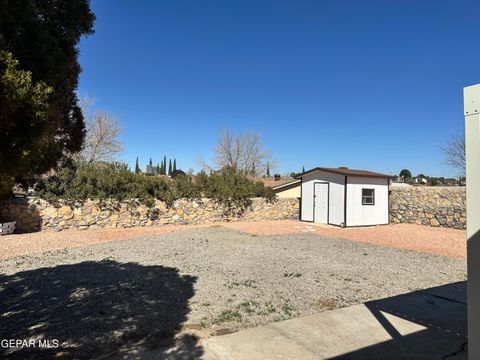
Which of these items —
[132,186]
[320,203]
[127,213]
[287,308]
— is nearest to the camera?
[287,308]

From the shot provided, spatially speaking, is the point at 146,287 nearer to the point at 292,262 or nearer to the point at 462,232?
the point at 292,262

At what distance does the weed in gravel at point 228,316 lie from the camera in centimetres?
413

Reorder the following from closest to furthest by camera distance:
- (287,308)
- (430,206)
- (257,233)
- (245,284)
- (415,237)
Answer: (287,308) → (245,284) → (415,237) → (257,233) → (430,206)

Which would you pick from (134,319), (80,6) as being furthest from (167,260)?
(80,6)

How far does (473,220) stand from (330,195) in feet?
49.7

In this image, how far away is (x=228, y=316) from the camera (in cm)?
429

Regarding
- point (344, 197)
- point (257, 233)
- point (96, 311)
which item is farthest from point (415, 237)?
point (96, 311)

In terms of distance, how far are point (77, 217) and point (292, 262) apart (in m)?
9.14

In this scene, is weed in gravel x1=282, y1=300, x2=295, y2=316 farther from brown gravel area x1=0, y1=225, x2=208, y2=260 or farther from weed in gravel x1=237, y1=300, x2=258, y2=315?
brown gravel area x1=0, y1=225, x2=208, y2=260

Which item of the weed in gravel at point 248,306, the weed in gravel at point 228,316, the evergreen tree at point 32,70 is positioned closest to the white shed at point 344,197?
the weed in gravel at point 248,306

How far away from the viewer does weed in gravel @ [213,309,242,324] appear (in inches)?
163

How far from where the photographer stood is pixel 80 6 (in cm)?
324

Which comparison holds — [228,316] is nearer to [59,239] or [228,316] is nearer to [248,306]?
[248,306]

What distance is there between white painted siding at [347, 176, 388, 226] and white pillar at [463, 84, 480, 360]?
1443cm
